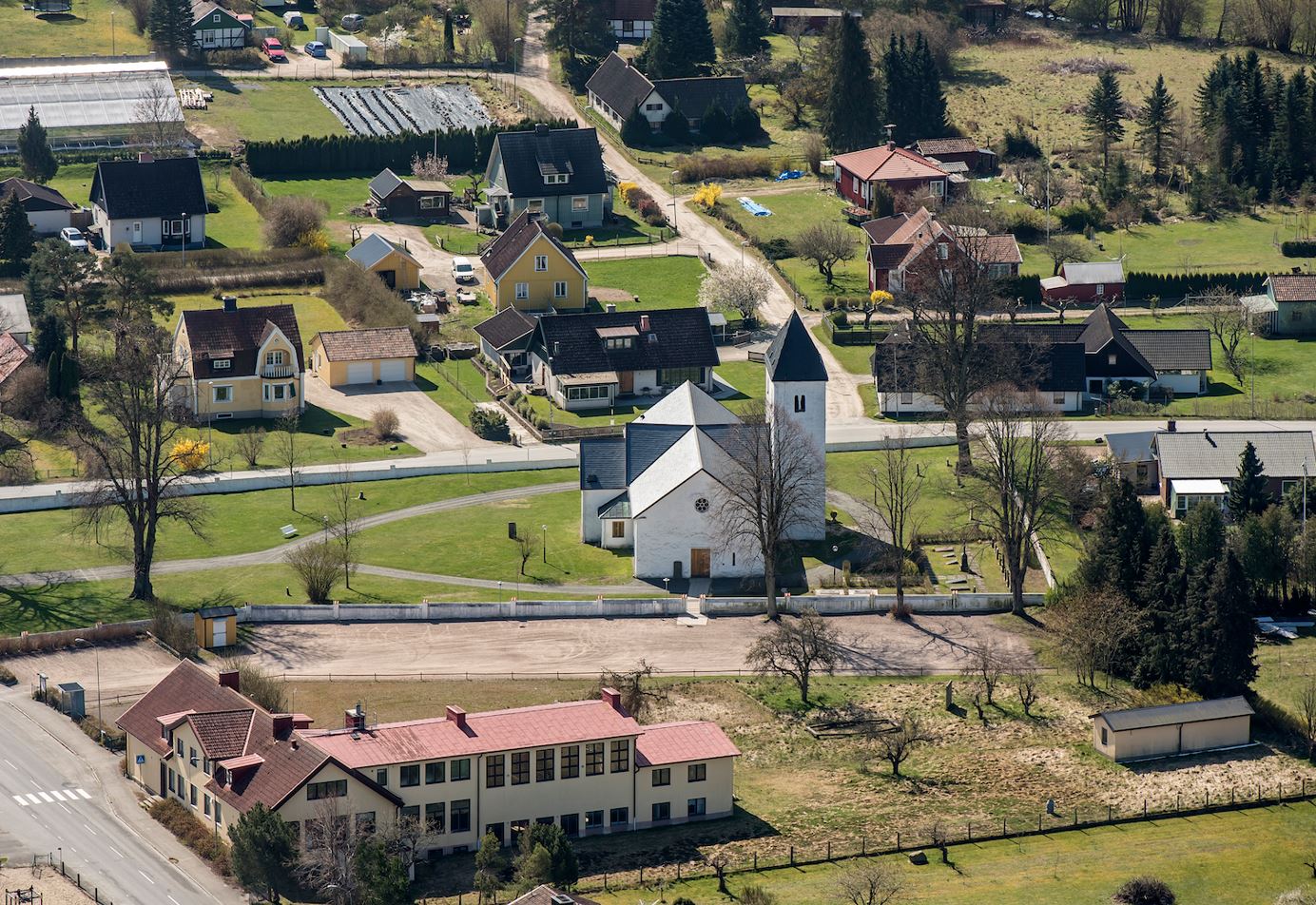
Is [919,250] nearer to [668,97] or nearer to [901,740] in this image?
[668,97]

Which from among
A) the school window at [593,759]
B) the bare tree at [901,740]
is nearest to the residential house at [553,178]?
the bare tree at [901,740]

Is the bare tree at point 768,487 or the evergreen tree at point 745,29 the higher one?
the evergreen tree at point 745,29

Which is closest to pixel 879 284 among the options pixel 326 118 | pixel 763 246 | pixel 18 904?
pixel 763 246

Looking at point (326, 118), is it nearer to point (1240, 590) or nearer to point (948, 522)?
point (948, 522)

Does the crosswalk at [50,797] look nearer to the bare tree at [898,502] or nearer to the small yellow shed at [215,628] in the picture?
the small yellow shed at [215,628]

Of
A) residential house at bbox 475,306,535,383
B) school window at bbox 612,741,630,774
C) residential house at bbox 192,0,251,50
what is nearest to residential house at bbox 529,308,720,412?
residential house at bbox 475,306,535,383
